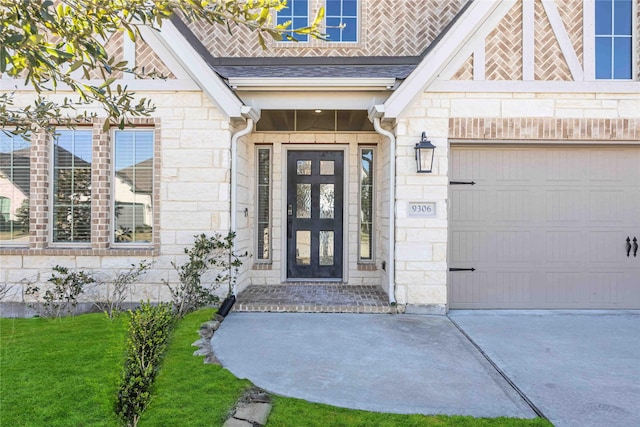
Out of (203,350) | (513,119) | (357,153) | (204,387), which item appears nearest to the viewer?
(204,387)

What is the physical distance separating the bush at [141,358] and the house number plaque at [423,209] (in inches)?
141

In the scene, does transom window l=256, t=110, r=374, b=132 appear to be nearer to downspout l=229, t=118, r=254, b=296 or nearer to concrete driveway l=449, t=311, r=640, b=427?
downspout l=229, t=118, r=254, b=296

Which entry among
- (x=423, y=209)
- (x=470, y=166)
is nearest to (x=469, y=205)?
(x=470, y=166)

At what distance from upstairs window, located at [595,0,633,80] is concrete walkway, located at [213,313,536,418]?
4.29m

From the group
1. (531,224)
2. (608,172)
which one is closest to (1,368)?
(531,224)

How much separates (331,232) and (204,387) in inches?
179

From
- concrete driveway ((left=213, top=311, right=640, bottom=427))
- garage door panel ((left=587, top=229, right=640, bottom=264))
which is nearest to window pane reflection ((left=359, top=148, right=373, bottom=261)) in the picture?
concrete driveway ((left=213, top=311, right=640, bottom=427))

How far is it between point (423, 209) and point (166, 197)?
12.2ft

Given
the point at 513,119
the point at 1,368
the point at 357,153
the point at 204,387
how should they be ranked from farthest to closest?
the point at 357,153
the point at 513,119
the point at 1,368
the point at 204,387

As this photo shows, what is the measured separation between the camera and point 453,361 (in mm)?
4277

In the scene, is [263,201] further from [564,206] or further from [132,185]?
[564,206]

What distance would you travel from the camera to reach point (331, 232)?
25.5 feet

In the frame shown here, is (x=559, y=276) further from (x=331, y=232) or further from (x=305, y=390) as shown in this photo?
(x=305, y=390)

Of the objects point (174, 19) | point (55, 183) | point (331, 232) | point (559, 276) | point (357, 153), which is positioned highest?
point (174, 19)
